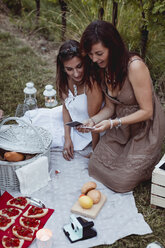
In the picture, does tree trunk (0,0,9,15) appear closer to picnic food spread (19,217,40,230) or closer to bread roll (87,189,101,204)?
bread roll (87,189,101,204)

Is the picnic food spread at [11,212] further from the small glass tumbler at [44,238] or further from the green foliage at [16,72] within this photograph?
the green foliage at [16,72]

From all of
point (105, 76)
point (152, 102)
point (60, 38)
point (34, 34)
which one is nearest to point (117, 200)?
point (152, 102)

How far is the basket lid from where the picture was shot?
3215 mm

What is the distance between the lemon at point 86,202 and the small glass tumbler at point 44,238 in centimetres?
46

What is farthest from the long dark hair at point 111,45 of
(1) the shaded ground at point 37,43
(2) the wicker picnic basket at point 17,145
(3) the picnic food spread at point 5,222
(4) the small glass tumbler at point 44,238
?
(1) the shaded ground at point 37,43

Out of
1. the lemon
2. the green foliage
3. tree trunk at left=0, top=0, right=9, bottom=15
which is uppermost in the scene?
tree trunk at left=0, top=0, right=9, bottom=15

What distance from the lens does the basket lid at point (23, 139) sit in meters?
3.21

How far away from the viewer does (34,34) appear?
25.9ft

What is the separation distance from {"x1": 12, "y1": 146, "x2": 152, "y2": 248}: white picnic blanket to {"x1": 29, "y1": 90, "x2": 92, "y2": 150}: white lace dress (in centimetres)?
27

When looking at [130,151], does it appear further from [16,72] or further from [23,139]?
[16,72]

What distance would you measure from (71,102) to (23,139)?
0.75 metres

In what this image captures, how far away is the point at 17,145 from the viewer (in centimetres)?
327

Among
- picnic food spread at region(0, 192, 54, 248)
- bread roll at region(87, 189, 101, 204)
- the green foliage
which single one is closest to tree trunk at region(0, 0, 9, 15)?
the green foliage

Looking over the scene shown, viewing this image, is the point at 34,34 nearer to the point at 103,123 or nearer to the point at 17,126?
the point at 17,126
